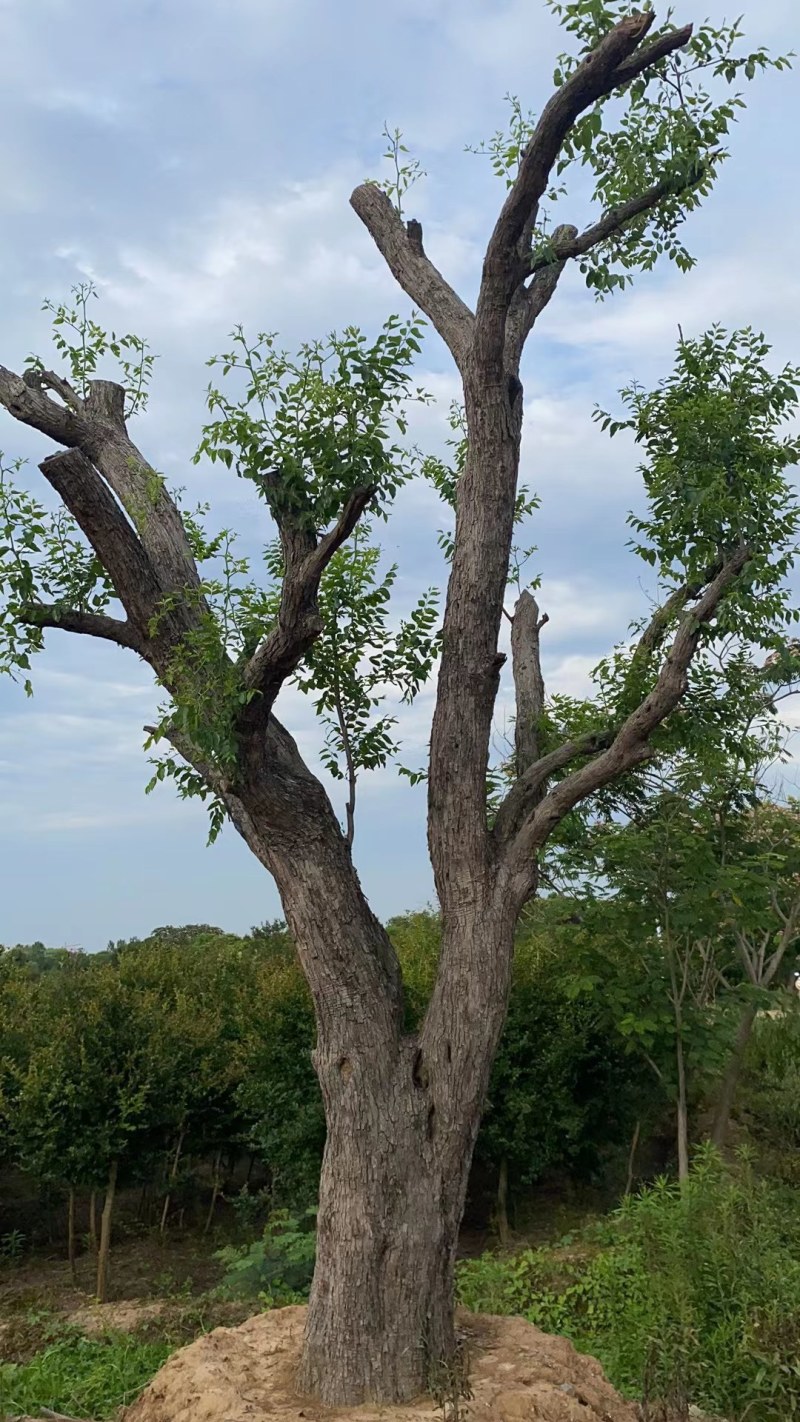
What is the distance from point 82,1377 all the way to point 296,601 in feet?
15.8

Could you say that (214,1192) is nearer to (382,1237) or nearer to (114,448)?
(382,1237)

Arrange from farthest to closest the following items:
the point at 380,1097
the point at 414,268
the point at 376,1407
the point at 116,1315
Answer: the point at 116,1315 → the point at 414,268 → the point at 380,1097 → the point at 376,1407

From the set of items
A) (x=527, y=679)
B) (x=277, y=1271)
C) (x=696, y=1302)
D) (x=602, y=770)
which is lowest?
(x=277, y=1271)

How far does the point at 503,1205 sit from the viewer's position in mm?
9672

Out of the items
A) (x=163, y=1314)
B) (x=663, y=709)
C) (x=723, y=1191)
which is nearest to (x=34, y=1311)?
(x=163, y=1314)

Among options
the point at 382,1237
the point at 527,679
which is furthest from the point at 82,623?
the point at 382,1237

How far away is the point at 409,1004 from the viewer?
32.1 ft

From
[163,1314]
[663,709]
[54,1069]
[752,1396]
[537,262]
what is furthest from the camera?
[54,1069]

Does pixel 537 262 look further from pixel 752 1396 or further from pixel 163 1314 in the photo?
pixel 163 1314

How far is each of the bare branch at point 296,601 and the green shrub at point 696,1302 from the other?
2.93m

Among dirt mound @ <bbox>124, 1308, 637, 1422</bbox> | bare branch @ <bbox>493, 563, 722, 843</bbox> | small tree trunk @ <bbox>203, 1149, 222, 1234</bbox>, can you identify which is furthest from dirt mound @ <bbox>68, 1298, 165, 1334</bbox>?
bare branch @ <bbox>493, 563, 722, 843</bbox>

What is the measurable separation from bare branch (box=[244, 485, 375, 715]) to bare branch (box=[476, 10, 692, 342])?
4.70 feet

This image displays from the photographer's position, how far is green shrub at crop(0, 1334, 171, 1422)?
19.0ft

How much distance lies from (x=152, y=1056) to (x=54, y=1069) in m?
0.82
